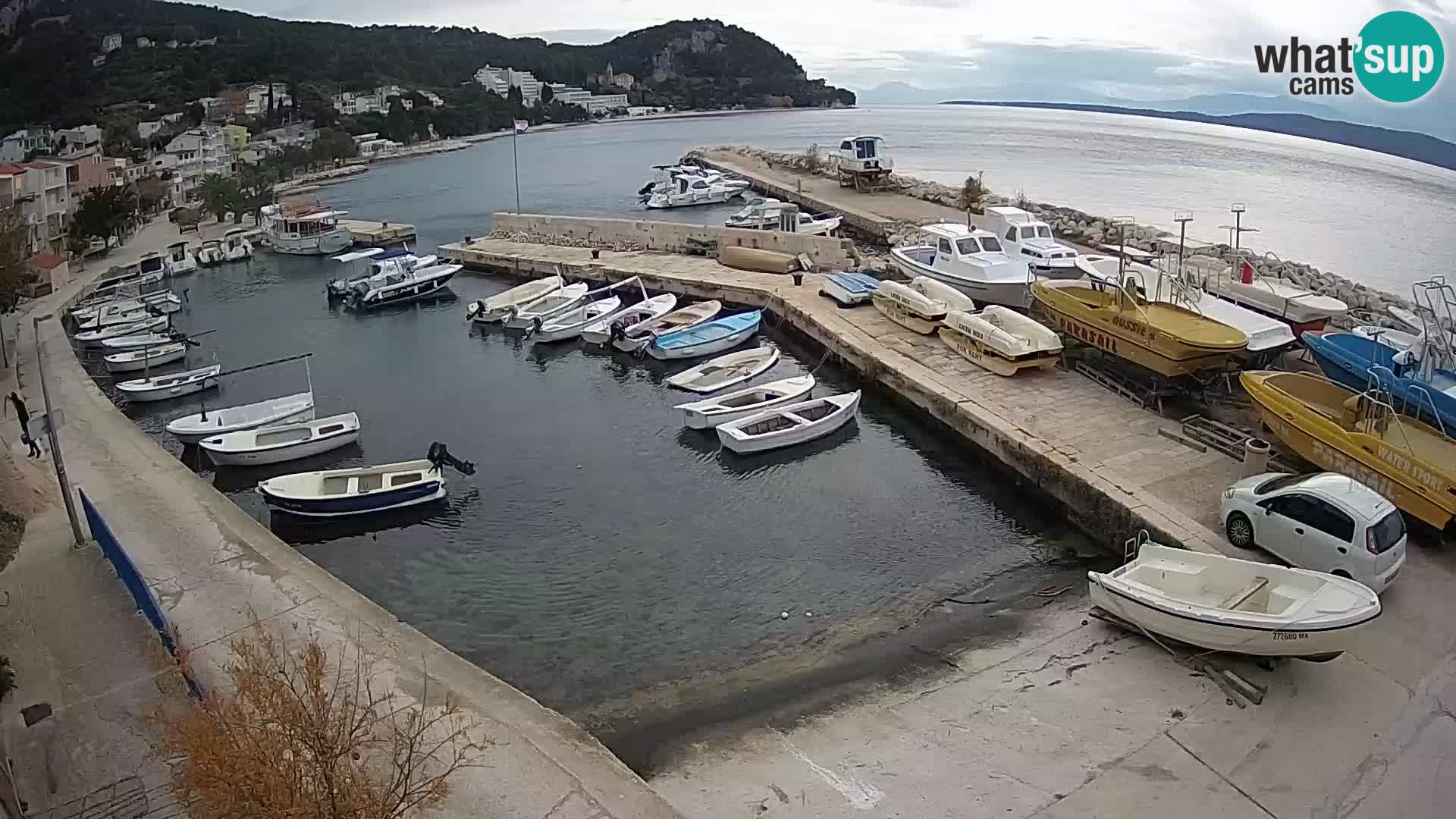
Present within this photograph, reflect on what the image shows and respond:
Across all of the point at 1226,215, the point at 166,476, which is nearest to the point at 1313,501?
the point at 166,476

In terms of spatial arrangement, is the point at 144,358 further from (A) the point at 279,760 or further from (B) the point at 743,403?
(A) the point at 279,760

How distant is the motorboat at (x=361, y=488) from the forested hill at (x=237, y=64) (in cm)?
9720

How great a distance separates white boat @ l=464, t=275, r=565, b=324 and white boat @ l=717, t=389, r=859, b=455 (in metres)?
11.8

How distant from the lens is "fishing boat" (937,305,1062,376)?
1819cm

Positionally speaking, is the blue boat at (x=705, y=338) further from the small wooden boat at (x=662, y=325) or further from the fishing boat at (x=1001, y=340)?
the fishing boat at (x=1001, y=340)

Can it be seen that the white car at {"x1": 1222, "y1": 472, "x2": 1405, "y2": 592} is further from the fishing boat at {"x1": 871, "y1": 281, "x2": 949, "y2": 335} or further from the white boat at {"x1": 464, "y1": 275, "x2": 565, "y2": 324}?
the white boat at {"x1": 464, "y1": 275, "x2": 565, "y2": 324}

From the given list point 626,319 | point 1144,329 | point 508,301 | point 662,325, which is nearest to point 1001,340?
point 1144,329

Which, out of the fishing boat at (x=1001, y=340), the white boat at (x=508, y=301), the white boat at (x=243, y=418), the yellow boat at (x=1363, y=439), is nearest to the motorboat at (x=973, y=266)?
the fishing boat at (x=1001, y=340)

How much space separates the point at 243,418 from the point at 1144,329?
1697 centimetres

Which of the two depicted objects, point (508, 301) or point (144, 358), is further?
point (508, 301)

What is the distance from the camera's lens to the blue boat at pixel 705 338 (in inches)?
880

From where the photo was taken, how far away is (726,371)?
20.6 meters

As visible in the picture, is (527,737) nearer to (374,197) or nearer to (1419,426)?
(1419,426)

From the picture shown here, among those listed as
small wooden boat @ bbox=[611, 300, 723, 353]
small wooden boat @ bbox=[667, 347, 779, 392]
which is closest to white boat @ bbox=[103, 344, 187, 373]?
small wooden boat @ bbox=[611, 300, 723, 353]
